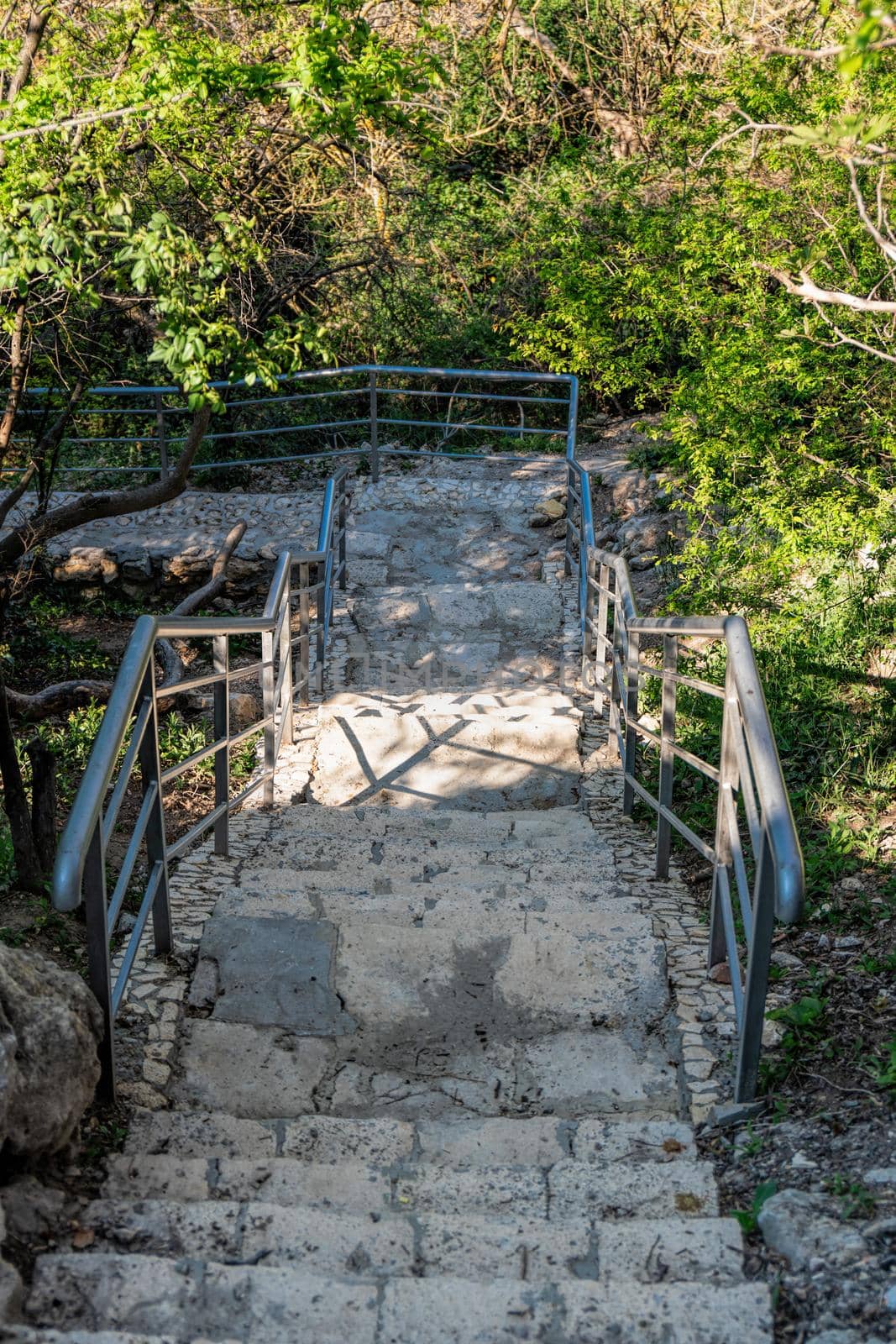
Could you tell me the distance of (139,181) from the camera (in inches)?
321

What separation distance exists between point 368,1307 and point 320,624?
5628mm

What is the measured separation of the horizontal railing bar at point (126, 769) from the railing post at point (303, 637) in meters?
3.36

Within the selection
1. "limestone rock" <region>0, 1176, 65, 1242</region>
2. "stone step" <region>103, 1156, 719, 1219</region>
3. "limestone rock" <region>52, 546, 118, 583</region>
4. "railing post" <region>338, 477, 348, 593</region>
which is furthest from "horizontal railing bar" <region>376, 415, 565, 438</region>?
"limestone rock" <region>0, 1176, 65, 1242</region>

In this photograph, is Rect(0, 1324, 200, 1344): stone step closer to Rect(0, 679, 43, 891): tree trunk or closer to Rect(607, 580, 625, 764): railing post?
Rect(0, 679, 43, 891): tree trunk

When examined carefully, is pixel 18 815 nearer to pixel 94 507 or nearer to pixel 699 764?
pixel 699 764

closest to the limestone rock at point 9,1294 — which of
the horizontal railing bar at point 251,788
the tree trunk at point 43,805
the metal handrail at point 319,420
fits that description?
the tree trunk at point 43,805

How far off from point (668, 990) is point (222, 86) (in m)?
4.15

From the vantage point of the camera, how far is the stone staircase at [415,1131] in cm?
189

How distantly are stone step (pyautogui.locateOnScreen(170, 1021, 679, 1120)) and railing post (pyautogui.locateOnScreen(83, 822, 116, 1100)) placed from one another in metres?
0.25

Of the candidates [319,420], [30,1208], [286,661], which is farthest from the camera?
[319,420]

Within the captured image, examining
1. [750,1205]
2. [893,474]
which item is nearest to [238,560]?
[893,474]

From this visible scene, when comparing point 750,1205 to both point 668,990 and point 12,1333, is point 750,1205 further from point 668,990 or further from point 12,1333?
point 12,1333

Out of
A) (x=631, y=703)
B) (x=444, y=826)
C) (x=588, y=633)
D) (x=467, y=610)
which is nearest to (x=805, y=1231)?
(x=631, y=703)

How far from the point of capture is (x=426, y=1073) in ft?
9.71
